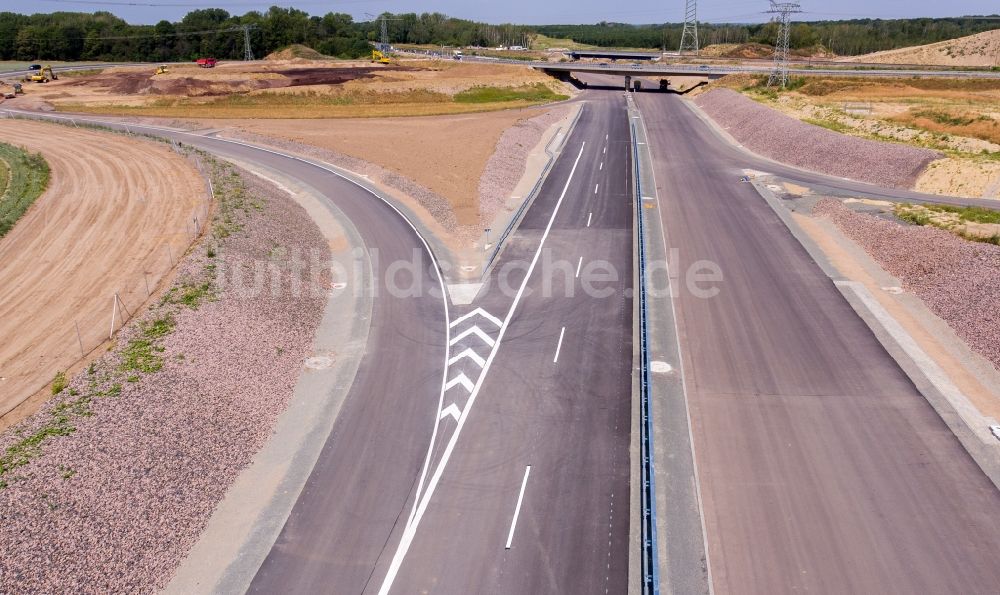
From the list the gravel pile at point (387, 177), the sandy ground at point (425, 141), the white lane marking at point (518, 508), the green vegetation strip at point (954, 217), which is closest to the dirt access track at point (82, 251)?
the gravel pile at point (387, 177)

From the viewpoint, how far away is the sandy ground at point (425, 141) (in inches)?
2147

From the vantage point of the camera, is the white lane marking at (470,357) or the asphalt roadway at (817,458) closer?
the asphalt roadway at (817,458)

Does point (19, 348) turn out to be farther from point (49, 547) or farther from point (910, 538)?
point (910, 538)

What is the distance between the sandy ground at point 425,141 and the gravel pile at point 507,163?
77 centimetres

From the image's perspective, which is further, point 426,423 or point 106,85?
point 106,85

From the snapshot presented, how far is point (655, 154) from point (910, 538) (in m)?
53.9

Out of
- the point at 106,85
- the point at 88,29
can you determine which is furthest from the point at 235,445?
the point at 88,29

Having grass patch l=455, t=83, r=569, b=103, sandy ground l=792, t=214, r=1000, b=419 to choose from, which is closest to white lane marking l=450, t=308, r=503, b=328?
sandy ground l=792, t=214, r=1000, b=419

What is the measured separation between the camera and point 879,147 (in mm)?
57969

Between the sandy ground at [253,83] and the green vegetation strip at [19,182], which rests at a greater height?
the sandy ground at [253,83]

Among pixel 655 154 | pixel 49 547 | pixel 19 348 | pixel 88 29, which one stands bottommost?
pixel 49 547

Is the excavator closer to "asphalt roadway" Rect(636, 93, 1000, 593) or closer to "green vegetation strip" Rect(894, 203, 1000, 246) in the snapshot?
"asphalt roadway" Rect(636, 93, 1000, 593)

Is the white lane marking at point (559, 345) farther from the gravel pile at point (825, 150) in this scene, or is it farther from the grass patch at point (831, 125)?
the grass patch at point (831, 125)

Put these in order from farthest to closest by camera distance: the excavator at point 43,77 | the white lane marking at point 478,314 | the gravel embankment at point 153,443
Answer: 1. the excavator at point 43,77
2. the white lane marking at point 478,314
3. the gravel embankment at point 153,443
